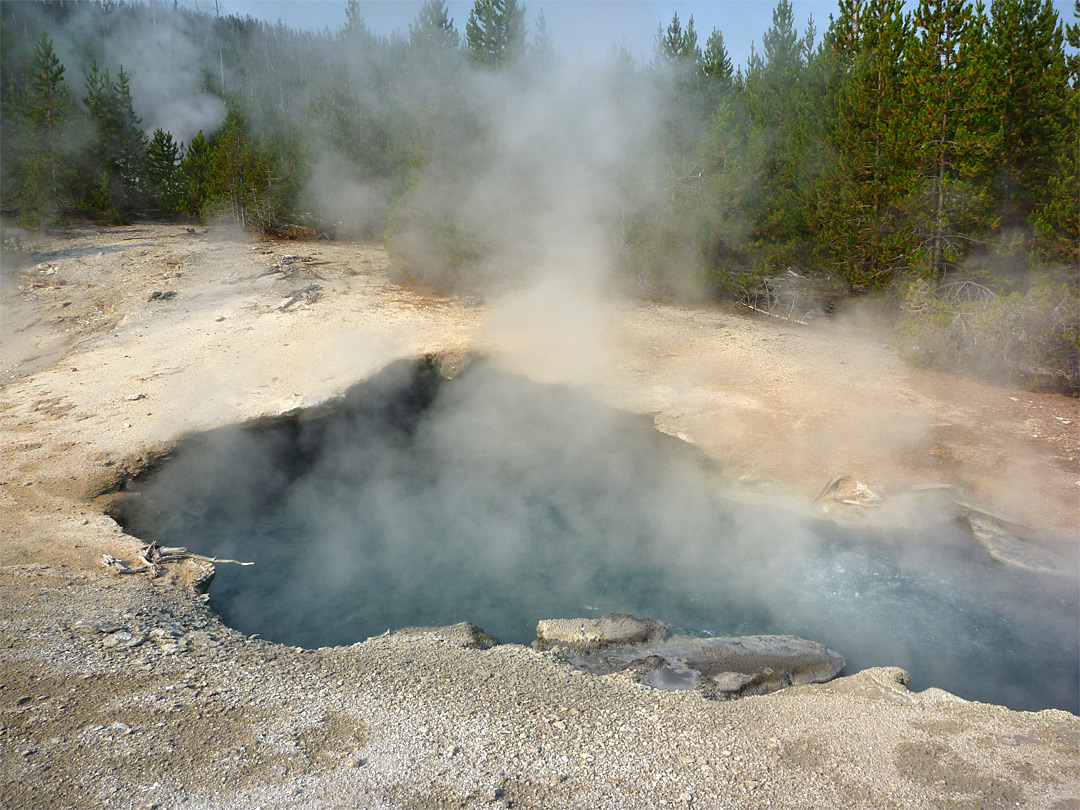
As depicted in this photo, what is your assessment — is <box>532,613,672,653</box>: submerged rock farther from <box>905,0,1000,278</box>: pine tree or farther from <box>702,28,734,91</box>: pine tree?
<box>702,28,734,91</box>: pine tree

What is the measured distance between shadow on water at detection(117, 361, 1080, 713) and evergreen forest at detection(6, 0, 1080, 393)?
3.27m

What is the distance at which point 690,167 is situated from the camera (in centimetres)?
884

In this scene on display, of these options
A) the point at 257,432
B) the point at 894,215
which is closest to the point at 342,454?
the point at 257,432

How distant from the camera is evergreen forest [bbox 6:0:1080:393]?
22.9 ft

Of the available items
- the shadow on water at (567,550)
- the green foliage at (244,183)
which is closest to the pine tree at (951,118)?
the shadow on water at (567,550)

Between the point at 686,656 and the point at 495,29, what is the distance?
1122 centimetres

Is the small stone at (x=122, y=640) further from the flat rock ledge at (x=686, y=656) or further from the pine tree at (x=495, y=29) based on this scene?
the pine tree at (x=495, y=29)

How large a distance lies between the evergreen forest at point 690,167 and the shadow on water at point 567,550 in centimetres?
327

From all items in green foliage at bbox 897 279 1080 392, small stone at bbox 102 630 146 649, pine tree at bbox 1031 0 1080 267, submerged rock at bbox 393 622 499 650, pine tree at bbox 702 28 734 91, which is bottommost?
submerged rock at bbox 393 622 499 650

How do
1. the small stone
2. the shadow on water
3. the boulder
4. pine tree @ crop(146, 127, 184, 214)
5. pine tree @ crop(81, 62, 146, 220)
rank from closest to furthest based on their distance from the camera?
the small stone
the boulder
the shadow on water
pine tree @ crop(81, 62, 146, 220)
pine tree @ crop(146, 127, 184, 214)

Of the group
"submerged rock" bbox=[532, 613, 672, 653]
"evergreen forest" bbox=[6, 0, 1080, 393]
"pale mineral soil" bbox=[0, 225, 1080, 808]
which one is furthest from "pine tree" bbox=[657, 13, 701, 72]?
"submerged rock" bbox=[532, 613, 672, 653]

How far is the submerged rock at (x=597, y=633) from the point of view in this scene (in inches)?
146

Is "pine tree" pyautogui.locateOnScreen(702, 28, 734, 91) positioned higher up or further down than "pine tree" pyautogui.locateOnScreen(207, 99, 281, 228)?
higher up

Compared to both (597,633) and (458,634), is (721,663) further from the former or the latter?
(458,634)
